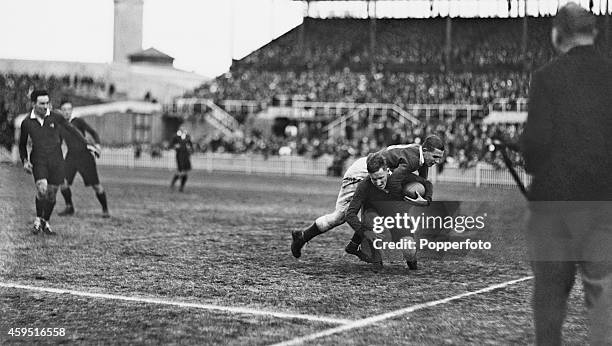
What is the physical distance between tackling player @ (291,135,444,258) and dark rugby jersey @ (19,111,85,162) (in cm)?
382

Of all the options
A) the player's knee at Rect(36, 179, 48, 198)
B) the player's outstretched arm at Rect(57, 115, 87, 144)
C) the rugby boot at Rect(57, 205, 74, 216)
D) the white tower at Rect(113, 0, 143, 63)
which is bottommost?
the rugby boot at Rect(57, 205, 74, 216)

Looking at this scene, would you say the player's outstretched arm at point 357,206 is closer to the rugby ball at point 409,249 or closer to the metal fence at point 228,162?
the rugby ball at point 409,249

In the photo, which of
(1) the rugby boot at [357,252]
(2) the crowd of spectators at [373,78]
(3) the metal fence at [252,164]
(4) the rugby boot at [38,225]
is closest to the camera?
(1) the rugby boot at [357,252]

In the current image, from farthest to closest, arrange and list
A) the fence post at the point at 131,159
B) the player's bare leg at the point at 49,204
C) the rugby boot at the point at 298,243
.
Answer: the fence post at the point at 131,159 < the player's bare leg at the point at 49,204 < the rugby boot at the point at 298,243

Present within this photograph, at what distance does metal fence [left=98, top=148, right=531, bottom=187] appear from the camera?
104 ft

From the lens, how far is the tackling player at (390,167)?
8809mm

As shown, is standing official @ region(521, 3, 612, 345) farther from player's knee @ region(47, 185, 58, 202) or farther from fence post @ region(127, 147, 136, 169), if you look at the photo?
fence post @ region(127, 147, 136, 169)

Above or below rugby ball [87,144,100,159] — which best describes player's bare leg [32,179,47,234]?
below

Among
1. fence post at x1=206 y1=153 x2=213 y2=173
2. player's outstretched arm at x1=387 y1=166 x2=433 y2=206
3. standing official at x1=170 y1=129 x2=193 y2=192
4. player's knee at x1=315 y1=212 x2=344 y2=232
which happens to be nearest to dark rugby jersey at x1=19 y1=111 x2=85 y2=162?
player's knee at x1=315 y1=212 x2=344 y2=232

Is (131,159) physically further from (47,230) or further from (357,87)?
(47,230)

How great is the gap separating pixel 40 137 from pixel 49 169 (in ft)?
1.54

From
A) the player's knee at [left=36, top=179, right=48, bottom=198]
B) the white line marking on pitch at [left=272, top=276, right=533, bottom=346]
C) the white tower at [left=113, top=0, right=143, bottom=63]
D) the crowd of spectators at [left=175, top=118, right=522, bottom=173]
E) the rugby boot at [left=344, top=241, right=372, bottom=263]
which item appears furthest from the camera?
the crowd of spectators at [left=175, top=118, right=522, bottom=173]

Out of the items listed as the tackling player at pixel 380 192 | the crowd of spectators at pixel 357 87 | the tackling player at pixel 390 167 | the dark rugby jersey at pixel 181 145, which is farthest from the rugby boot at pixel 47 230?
the crowd of spectators at pixel 357 87

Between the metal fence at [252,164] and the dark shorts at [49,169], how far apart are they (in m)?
19.7
